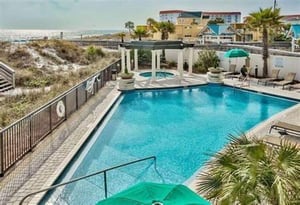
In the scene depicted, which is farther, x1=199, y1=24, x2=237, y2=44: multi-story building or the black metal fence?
x1=199, y1=24, x2=237, y2=44: multi-story building

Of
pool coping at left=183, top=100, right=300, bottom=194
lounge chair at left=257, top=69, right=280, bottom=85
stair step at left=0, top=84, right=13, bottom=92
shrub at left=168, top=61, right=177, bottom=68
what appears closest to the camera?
pool coping at left=183, top=100, right=300, bottom=194

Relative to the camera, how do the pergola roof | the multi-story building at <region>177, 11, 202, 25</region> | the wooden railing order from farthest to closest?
the multi-story building at <region>177, 11, 202, 25</region>
the pergola roof
the wooden railing

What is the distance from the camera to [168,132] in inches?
493

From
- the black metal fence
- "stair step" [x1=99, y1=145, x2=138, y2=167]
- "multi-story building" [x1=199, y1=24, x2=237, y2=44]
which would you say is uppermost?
"multi-story building" [x1=199, y1=24, x2=237, y2=44]

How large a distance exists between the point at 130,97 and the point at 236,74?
7.31 meters

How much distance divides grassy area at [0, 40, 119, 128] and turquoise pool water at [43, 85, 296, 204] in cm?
250

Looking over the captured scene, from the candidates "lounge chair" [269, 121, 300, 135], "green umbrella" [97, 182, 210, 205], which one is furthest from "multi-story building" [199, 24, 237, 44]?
"green umbrella" [97, 182, 210, 205]

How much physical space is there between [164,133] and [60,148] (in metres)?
3.81

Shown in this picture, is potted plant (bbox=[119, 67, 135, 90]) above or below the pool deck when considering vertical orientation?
above

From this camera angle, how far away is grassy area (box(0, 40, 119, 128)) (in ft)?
42.8

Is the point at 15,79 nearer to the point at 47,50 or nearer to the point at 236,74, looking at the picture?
the point at 47,50

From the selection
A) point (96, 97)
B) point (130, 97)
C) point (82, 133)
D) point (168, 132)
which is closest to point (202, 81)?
point (130, 97)

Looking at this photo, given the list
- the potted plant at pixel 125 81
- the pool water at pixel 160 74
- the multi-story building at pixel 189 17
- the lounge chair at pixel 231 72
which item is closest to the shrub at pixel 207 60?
the lounge chair at pixel 231 72

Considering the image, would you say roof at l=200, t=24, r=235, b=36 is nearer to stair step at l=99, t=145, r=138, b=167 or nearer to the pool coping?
the pool coping
